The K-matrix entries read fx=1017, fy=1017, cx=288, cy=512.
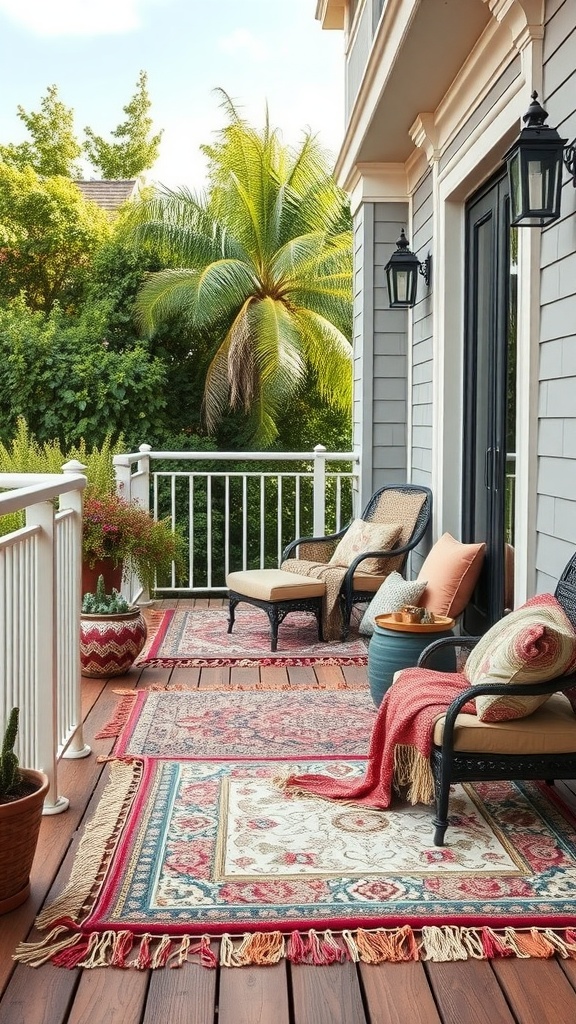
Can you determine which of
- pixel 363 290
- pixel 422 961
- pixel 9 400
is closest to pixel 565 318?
pixel 422 961

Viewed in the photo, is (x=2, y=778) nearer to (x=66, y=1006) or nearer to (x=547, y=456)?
(x=66, y=1006)

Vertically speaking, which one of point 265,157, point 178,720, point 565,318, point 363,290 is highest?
point 265,157

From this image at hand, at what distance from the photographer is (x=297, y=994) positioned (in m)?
2.16

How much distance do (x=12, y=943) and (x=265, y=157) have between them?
12.0 m

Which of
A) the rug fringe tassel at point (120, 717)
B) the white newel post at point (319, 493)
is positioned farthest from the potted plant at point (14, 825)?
the white newel post at point (319, 493)

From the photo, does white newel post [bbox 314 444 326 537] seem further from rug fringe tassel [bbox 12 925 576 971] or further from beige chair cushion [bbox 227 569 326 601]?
rug fringe tassel [bbox 12 925 576 971]

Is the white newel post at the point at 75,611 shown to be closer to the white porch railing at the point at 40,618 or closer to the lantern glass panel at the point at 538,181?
the white porch railing at the point at 40,618

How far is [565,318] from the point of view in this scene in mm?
3477

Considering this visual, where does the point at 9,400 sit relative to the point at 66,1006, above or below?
above

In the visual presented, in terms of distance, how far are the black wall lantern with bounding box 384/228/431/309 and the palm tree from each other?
635 cm

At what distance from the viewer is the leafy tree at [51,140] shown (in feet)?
73.3

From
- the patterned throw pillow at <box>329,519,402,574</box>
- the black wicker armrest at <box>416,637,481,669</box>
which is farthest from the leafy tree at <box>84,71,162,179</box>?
the black wicker armrest at <box>416,637,481,669</box>

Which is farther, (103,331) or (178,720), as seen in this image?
(103,331)

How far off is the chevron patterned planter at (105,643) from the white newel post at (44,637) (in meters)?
1.86
